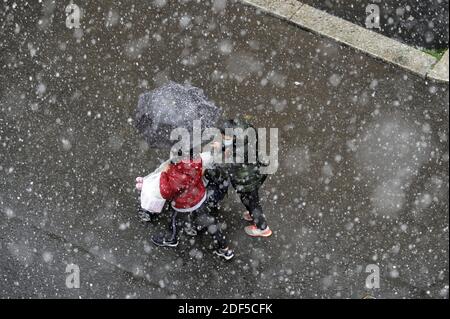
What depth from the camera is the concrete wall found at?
7.69 meters

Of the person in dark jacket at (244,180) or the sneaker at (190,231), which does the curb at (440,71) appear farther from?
the sneaker at (190,231)

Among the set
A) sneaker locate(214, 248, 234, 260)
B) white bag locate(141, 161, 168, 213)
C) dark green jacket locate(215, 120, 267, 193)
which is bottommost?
sneaker locate(214, 248, 234, 260)

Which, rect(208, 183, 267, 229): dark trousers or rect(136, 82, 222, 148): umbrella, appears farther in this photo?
rect(208, 183, 267, 229): dark trousers

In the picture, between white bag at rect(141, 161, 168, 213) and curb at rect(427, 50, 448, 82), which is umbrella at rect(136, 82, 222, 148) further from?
curb at rect(427, 50, 448, 82)

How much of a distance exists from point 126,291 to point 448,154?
3.29 m

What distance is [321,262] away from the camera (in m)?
7.03

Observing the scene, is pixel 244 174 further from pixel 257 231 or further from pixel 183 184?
pixel 257 231

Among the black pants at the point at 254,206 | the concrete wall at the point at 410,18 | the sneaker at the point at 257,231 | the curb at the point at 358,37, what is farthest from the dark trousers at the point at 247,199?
the concrete wall at the point at 410,18

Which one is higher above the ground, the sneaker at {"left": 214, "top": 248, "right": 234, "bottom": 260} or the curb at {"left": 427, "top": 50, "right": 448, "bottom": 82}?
the curb at {"left": 427, "top": 50, "right": 448, "bottom": 82}

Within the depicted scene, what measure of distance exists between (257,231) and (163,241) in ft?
2.89

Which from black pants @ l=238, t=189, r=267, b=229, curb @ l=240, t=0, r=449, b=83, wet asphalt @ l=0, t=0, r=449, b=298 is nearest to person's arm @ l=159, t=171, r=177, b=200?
black pants @ l=238, t=189, r=267, b=229

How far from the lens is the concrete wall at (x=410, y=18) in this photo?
7.69 metres
